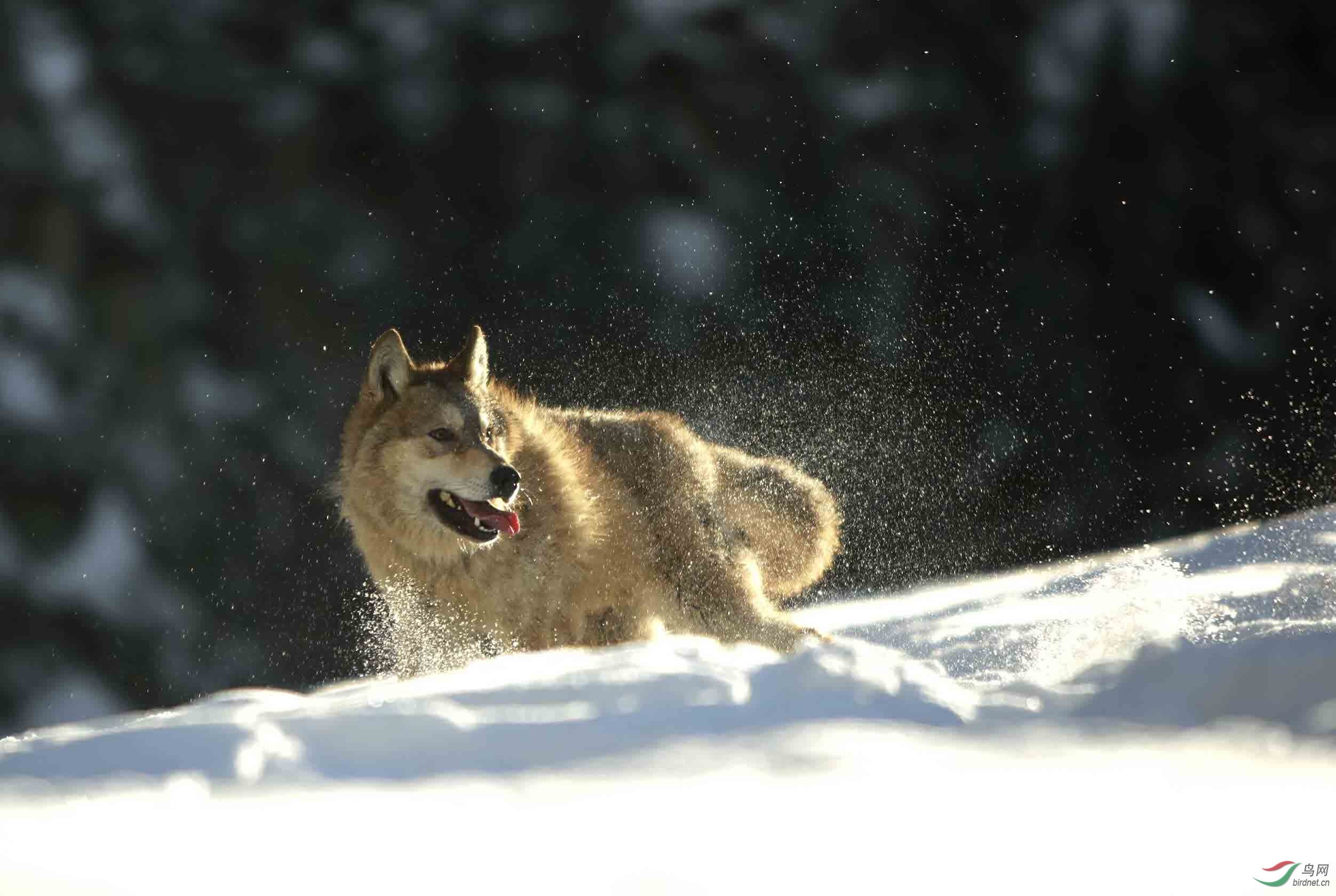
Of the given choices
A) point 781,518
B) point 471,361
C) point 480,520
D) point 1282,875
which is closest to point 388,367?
point 471,361

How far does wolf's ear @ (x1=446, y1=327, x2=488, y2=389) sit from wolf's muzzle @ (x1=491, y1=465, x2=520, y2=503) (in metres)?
0.42

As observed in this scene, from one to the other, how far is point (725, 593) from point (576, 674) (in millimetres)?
2051

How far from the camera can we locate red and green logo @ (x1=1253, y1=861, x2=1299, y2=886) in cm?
161

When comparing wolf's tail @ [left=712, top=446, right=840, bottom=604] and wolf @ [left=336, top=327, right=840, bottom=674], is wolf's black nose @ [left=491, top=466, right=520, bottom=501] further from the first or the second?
wolf's tail @ [left=712, top=446, right=840, bottom=604]

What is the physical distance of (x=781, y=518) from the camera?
4.82 meters

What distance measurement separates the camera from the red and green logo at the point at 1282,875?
1.61 metres

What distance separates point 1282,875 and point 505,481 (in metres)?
2.57

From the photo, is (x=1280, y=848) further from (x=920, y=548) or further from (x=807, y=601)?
(x=920, y=548)

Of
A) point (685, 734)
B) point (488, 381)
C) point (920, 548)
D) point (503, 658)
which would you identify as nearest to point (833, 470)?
point (920, 548)

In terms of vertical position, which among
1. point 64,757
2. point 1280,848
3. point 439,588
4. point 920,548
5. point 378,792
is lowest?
point 1280,848

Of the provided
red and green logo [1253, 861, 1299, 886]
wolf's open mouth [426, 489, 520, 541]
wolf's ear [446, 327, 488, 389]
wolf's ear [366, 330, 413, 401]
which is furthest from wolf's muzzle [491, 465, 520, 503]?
red and green logo [1253, 861, 1299, 886]

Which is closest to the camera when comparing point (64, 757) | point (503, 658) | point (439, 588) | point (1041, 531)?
point (64, 757)

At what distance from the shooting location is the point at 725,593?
4289 mm

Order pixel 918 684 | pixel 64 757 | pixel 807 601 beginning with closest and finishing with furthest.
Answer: pixel 64 757
pixel 918 684
pixel 807 601
